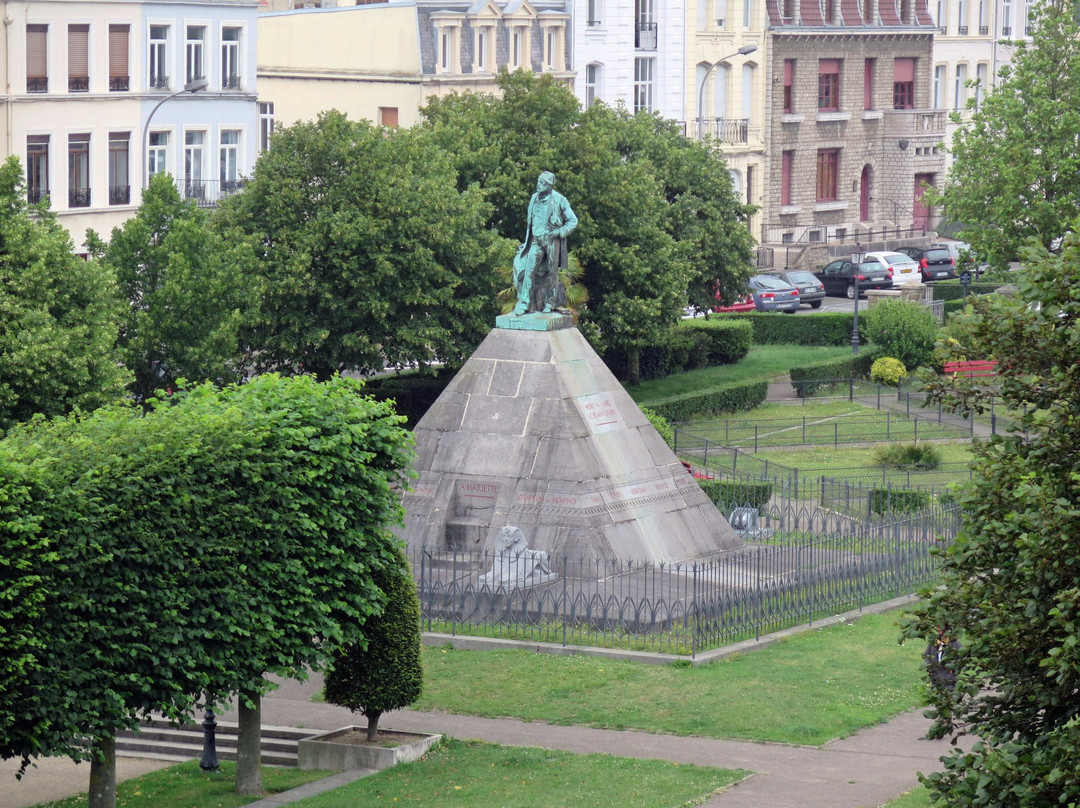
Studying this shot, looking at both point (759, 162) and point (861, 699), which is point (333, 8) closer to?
point (759, 162)

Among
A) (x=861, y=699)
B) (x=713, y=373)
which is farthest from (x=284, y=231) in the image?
(x=861, y=699)

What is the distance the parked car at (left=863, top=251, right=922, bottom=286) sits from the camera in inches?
2992

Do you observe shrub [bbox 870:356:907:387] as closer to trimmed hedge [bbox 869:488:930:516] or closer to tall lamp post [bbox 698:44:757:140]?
trimmed hedge [bbox 869:488:930:516]

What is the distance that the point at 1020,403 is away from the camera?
57.9ft

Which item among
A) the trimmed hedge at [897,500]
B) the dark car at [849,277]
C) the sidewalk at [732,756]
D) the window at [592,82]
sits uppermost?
the window at [592,82]

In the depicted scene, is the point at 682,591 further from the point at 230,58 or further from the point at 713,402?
the point at 230,58

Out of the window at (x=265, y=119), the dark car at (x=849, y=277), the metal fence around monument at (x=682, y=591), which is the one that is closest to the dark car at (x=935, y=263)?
the dark car at (x=849, y=277)

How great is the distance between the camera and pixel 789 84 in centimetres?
9125

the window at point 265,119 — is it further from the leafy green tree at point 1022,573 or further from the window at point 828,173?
the leafy green tree at point 1022,573

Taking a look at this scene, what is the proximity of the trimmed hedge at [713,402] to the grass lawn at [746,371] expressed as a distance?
0.69m

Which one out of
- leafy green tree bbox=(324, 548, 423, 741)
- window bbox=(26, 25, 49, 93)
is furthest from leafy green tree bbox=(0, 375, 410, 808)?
window bbox=(26, 25, 49, 93)

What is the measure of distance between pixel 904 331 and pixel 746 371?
479cm

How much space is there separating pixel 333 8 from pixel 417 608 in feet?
175

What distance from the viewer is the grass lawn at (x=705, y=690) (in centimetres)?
2688
